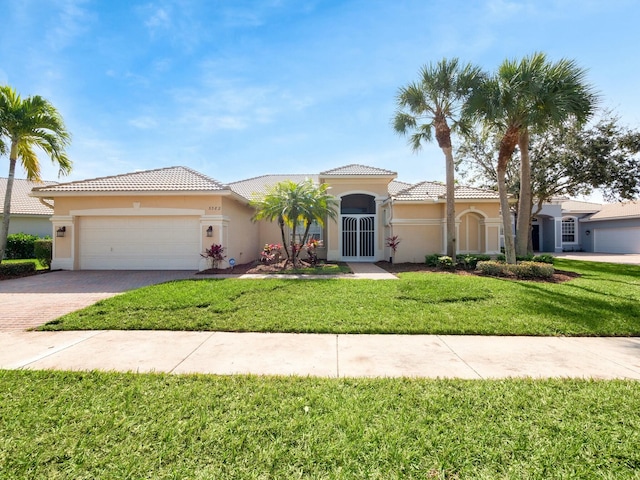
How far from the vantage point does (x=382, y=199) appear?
640 inches

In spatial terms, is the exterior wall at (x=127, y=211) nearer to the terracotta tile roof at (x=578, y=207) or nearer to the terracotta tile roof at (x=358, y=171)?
the terracotta tile roof at (x=358, y=171)

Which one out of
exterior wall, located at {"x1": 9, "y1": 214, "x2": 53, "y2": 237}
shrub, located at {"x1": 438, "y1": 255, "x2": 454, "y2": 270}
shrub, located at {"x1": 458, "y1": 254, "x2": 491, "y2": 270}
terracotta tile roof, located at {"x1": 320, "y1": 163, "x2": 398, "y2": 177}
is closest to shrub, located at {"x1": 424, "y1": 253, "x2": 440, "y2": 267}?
shrub, located at {"x1": 438, "y1": 255, "x2": 454, "y2": 270}

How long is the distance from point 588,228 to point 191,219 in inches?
1408

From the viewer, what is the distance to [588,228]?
92.0 feet

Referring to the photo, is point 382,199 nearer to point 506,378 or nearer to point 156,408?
point 506,378

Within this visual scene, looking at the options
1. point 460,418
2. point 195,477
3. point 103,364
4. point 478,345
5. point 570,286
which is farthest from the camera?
point 570,286

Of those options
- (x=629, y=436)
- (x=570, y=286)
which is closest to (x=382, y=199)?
(x=570, y=286)

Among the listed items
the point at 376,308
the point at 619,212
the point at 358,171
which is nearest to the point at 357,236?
the point at 358,171

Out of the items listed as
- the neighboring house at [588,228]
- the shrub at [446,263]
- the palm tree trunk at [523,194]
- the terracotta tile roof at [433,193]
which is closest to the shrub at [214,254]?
the terracotta tile roof at [433,193]

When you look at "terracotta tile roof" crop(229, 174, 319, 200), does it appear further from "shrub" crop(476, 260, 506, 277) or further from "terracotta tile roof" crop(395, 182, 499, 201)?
"shrub" crop(476, 260, 506, 277)

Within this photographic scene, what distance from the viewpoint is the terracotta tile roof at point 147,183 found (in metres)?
12.2

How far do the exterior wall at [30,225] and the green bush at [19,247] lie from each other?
8.49 feet

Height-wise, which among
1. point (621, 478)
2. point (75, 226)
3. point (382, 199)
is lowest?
point (621, 478)

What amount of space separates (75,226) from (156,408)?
13572 millimetres
